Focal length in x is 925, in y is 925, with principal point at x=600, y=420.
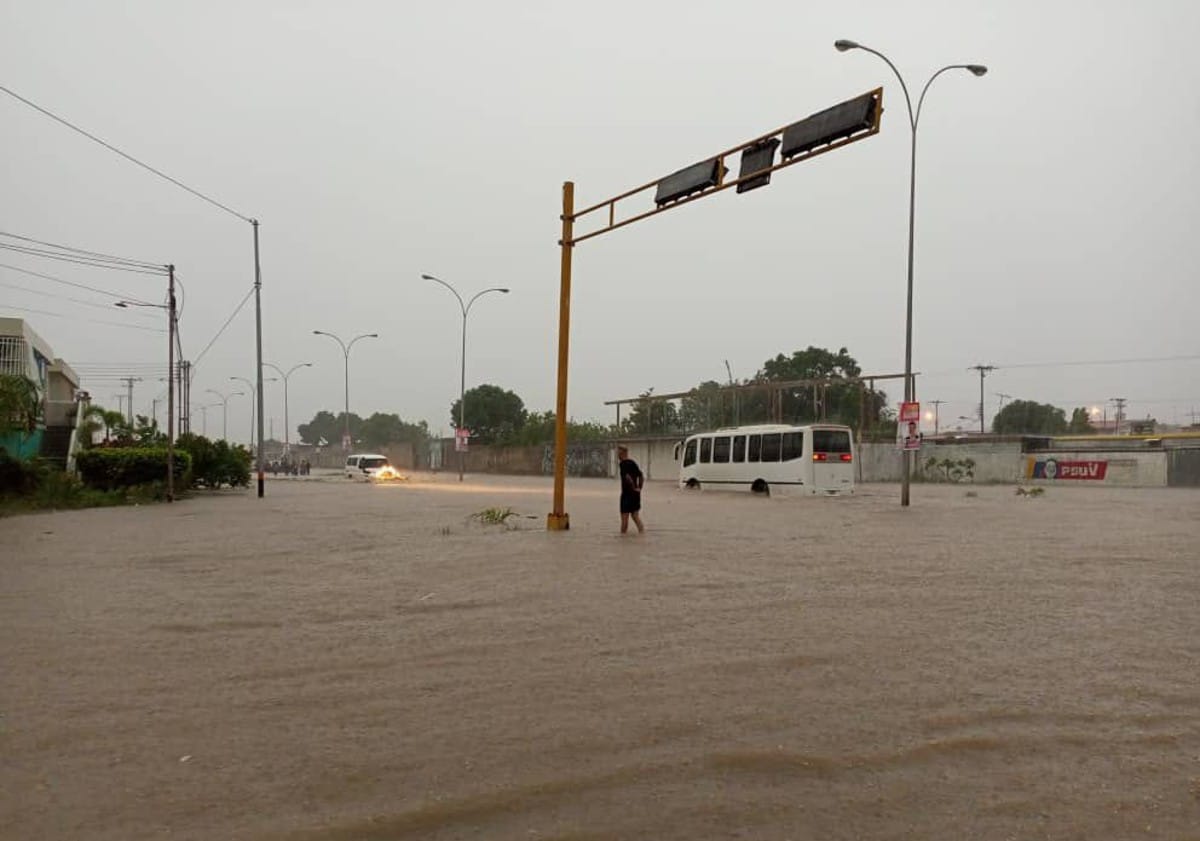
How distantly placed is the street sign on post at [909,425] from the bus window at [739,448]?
7.71m

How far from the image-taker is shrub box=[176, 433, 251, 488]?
114 ft

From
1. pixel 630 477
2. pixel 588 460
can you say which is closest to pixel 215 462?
pixel 630 477

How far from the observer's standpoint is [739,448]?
1231 inches

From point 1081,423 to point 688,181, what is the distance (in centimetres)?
6941

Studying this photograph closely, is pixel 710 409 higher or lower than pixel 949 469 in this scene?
higher

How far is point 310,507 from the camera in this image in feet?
81.2

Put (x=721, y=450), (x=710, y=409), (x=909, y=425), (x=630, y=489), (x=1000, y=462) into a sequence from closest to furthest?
(x=630, y=489)
(x=909, y=425)
(x=721, y=450)
(x=1000, y=462)
(x=710, y=409)

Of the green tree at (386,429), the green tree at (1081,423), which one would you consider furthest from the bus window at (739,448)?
the green tree at (386,429)

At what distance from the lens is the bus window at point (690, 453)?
34.7 m

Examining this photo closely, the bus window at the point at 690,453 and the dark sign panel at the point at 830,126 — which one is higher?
the dark sign panel at the point at 830,126

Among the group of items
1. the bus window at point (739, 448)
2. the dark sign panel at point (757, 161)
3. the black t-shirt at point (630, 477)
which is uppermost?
the dark sign panel at point (757, 161)

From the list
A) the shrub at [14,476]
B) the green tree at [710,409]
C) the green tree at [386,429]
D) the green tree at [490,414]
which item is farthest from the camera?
the green tree at [386,429]

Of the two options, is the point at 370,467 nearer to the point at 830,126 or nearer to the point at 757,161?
the point at 757,161

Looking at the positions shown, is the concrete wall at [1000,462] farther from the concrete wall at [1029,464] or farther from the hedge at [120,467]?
the hedge at [120,467]
